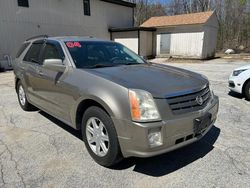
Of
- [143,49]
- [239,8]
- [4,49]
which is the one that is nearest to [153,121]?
[4,49]

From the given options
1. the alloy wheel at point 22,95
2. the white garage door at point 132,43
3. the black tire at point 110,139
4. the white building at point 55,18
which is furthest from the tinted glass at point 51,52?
the white garage door at point 132,43

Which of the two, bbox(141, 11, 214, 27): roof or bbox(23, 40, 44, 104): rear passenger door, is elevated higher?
bbox(141, 11, 214, 27): roof

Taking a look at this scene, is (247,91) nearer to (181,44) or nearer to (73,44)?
(73,44)

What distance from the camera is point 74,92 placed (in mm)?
3195

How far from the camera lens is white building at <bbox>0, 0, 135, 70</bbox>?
14.6 m

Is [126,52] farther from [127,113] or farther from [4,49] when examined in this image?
[4,49]

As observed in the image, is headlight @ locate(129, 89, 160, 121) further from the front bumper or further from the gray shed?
the gray shed

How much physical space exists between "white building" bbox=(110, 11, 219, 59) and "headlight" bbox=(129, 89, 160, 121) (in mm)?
17858

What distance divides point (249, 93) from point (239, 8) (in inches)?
1093

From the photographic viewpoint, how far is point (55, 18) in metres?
17.3

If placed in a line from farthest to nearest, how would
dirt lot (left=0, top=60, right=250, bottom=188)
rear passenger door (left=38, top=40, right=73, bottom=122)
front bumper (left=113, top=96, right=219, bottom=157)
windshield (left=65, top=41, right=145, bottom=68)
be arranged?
→ windshield (left=65, top=41, right=145, bottom=68) → rear passenger door (left=38, top=40, right=73, bottom=122) → dirt lot (left=0, top=60, right=250, bottom=188) → front bumper (left=113, top=96, right=219, bottom=157)

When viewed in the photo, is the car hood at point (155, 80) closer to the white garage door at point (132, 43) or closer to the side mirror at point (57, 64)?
the side mirror at point (57, 64)

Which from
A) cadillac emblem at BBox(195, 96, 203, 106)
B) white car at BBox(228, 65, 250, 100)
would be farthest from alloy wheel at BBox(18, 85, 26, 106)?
white car at BBox(228, 65, 250, 100)

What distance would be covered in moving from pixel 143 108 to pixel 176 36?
18.8m
